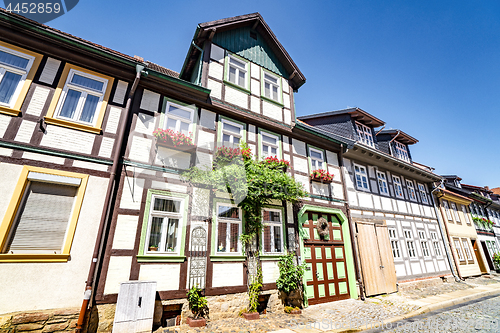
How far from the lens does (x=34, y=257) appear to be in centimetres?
514

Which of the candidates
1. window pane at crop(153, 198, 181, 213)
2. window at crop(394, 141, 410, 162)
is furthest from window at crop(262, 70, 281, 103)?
window at crop(394, 141, 410, 162)

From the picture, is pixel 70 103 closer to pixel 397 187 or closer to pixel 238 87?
pixel 238 87

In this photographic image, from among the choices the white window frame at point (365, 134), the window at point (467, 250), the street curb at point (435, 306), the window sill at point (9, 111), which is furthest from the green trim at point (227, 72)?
the window at point (467, 250)

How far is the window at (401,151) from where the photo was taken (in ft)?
55.2

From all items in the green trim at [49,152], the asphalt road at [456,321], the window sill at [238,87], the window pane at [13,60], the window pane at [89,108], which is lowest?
the asphalt road at [456,321]

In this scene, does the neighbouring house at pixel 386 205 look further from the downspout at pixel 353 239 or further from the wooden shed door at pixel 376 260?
the downspout at pixel 353 239

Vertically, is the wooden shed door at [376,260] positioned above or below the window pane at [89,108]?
below

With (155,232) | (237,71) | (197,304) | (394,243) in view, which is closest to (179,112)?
(237,71)

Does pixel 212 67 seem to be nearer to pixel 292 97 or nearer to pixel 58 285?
pixel 292 97

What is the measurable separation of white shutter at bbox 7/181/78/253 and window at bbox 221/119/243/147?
4.68m

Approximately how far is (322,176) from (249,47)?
Result: 642 centimetres

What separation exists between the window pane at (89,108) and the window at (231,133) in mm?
3865

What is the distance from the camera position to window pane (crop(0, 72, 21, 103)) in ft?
19.4

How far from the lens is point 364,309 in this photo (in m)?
8.50
